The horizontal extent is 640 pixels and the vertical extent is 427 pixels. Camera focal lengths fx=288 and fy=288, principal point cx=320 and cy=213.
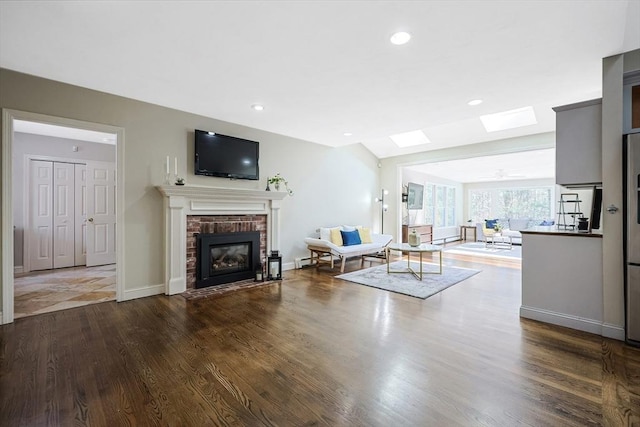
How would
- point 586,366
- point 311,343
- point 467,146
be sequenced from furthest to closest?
point 467,146 → point 311,343 → point 586,366

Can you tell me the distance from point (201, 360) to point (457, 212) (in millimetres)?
11866

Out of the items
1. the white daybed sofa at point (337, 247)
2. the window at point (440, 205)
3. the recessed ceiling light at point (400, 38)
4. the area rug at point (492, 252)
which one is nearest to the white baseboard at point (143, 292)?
the white daybed sofa at point (337, 247)

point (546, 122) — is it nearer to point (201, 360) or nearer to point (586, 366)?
point (586, 366)

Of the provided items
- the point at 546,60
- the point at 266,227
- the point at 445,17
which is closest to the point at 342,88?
the point at 445,17

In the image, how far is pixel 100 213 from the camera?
600cm

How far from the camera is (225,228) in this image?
4.69 metres

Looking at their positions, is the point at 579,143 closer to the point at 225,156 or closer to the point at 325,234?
the point at 325,234

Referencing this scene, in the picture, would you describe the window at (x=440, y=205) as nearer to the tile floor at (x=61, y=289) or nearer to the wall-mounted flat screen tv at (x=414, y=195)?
the wall-mounted flat screen tv at (x=414, y=195)

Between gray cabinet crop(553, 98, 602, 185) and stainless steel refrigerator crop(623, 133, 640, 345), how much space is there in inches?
11.6

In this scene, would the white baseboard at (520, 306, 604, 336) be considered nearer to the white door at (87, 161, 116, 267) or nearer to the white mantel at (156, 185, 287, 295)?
the white mantel at (156, 185, 287, 295)

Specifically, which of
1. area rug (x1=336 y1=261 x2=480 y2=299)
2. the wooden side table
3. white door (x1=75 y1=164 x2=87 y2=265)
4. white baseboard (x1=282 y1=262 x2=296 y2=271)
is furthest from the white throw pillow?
the wooden side table

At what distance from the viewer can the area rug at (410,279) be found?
4.16 m

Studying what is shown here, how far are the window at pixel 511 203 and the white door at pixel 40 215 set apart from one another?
13.4 meters

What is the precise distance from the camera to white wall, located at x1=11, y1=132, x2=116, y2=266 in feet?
16.8
